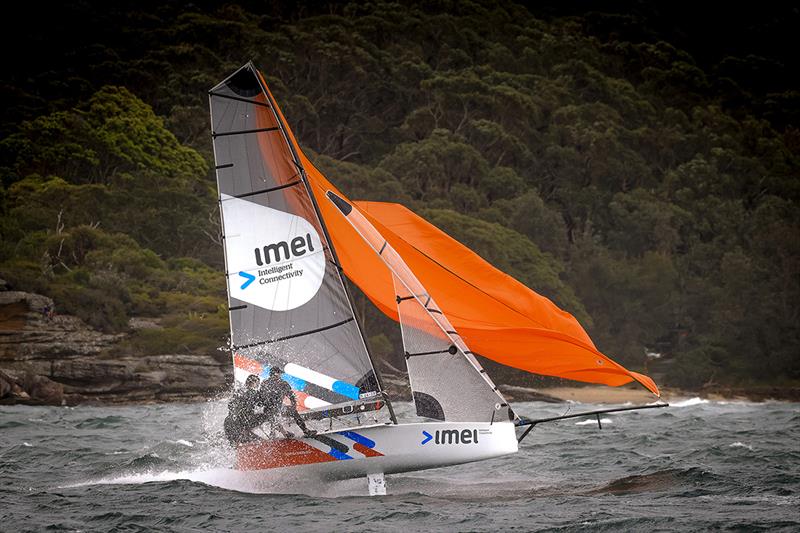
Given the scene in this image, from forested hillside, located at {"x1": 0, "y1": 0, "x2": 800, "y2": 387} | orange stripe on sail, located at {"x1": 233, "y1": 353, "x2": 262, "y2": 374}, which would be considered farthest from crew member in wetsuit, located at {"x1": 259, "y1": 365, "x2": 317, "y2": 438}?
forested hillside, located at {"x1": 0, "y1": 0, "x2": 800, "y2": 387}

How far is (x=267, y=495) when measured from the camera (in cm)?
1248

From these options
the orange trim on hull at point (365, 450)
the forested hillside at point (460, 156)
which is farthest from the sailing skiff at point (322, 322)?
the forested hillside at point (460, 156)

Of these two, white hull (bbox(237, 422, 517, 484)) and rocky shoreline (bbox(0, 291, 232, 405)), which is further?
rocky shoreline (bbox(0, 291, 232, 405))

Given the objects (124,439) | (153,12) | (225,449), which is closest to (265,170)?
(225,449)

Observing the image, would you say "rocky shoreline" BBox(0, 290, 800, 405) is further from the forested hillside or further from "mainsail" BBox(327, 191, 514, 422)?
"mainsail" BBox(327, 191, 514, 422)

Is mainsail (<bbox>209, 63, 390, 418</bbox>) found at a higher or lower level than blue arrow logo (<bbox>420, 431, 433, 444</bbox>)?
higher

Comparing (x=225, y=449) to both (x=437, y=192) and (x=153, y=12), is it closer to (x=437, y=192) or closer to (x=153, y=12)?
(x=437, y=192)

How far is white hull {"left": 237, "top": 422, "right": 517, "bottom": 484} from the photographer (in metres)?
12.2

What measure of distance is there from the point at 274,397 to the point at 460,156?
49297mm

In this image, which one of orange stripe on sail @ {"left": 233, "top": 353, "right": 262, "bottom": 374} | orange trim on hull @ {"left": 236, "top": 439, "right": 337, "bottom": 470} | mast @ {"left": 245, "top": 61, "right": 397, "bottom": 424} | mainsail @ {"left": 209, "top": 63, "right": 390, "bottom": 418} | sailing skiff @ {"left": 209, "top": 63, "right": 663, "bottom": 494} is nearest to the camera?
orange trim on hull @ {"left": 236, "top": 439, "right": 337, "bottom": 470}

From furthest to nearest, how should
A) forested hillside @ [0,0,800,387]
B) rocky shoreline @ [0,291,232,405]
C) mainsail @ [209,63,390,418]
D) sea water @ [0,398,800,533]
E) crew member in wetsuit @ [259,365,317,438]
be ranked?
1. forested hillside @ [0,0,800,387]
2. rocky shoreline @ [0,291,232,405]
3. mainsail @ [209,63,390,418]
4. crew member in wetsuit @ [259,365,317,438]
5. sea water @ [0,398,800,533]

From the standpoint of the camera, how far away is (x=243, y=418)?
1270cm

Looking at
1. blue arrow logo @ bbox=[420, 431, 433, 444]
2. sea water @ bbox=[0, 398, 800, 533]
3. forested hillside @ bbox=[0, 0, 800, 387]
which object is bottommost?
sea water @ bbox=[0, 398, 800, 533]

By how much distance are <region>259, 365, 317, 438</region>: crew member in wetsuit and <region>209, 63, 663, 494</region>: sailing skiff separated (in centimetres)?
31
